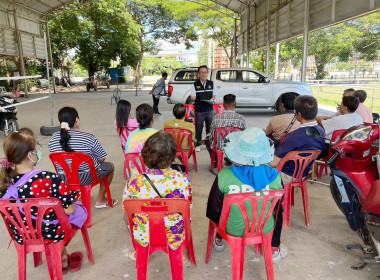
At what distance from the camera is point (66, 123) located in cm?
291

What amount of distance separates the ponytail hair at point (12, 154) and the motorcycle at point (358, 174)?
2.23 m

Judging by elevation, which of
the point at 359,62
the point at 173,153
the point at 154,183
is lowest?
the point at 154,183

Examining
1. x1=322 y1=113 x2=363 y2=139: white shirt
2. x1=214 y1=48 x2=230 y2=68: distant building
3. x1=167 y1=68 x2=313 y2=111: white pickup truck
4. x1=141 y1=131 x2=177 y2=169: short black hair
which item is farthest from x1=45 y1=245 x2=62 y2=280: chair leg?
x1=214 y1=48 x2=230 y2=68: distant building

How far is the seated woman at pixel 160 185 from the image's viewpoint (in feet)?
6.36

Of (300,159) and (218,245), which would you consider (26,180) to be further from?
(300,159)

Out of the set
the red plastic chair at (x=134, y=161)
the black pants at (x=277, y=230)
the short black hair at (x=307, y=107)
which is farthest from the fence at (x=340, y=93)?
the red plastic chair at (x=134, y=161)

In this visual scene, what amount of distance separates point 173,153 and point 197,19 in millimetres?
24163

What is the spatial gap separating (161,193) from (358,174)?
1.61 meters

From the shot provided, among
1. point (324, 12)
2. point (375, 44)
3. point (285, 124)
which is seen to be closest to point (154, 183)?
point (285, 124)

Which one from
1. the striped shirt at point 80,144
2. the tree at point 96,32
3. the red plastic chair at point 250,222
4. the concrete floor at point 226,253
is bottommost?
the concrete floor at point 226,253

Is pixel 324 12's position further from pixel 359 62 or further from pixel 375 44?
pixel 359 62

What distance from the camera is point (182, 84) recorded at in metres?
10.1

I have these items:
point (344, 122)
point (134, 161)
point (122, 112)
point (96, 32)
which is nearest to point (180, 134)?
point (122, 112)

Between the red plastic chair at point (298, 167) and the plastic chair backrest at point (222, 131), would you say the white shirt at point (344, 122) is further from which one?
the plastic chair backrest at point (222, 131)
